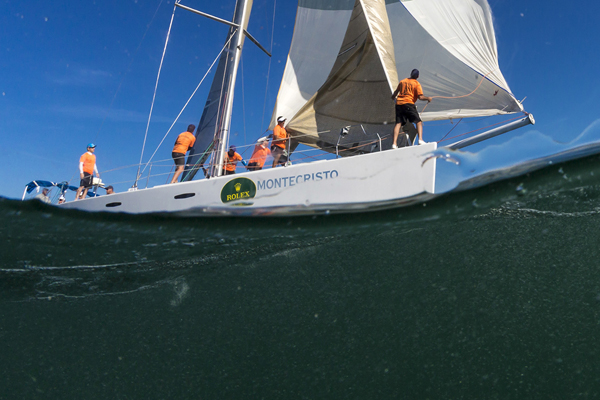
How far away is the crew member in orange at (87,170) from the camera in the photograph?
21.4 feet

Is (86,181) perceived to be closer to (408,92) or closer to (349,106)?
(349,106)

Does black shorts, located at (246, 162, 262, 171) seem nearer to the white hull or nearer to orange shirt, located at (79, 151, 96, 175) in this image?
the white hull

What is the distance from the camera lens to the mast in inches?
260

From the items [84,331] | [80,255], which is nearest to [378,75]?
[80,255]

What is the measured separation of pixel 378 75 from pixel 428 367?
4.96 metres

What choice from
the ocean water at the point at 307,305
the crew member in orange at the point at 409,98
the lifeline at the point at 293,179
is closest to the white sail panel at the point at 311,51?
the crew member in orange at the point at 409,98

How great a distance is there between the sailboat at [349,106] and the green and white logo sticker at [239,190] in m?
0.01

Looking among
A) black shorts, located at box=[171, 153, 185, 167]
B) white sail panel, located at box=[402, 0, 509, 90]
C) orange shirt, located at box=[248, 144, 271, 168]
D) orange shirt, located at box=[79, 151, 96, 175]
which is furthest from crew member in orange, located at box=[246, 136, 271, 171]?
white sail panel, located at box=[402, 0, 509, 90]

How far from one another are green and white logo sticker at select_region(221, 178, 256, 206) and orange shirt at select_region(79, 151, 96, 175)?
132 inches

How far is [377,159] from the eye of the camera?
4.15m

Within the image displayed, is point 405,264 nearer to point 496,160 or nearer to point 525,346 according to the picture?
point 525,346

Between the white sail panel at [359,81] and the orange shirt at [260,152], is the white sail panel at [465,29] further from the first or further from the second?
the orange shirt at [260,152]

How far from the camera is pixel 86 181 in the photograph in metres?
6.51

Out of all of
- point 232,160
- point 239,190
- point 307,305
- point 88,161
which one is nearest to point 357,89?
point 232,160
